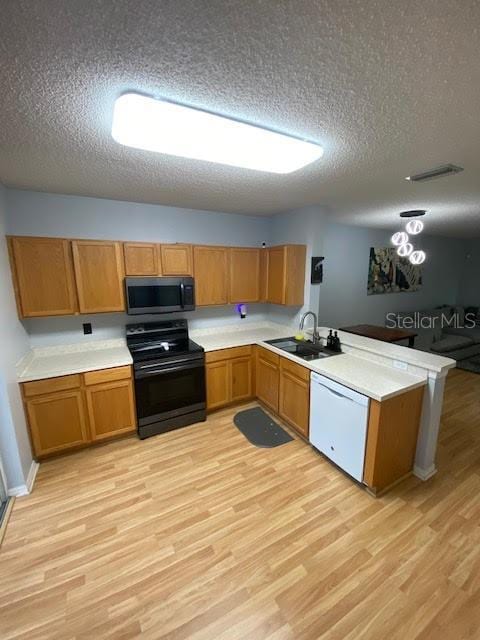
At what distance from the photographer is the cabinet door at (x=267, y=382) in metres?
3.21

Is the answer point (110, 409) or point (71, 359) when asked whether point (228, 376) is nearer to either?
point (110, 409)

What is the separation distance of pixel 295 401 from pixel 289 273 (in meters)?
1.55

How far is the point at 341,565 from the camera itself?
5.46 ft

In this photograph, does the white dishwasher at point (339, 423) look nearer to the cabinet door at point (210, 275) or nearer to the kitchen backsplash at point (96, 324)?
the cabinet door at point (210, 275)

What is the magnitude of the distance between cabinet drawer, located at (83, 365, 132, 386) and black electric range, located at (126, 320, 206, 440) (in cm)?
9

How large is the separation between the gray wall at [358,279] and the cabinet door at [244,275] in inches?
63.2

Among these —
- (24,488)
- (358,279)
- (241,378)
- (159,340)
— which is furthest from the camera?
(358,279)

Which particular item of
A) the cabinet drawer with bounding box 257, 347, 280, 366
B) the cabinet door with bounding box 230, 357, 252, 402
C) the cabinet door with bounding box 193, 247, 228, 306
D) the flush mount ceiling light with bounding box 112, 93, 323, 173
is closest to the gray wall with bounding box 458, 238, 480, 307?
the cabinet drawer with bounding box 257, 347, 280, 366

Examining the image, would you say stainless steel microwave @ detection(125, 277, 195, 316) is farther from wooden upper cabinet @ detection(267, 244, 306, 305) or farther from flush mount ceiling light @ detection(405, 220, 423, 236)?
flush mount ceiling light @ detection(405, 220, 423, 236)

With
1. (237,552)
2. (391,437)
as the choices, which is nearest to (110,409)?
(237,552)

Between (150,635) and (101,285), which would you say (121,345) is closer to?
(101,285)

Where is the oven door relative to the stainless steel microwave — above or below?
below

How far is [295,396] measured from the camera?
9.44 feet

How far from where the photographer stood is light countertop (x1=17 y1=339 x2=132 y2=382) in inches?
95.7
